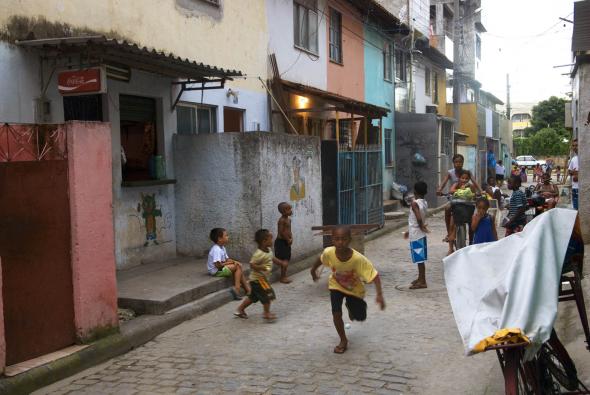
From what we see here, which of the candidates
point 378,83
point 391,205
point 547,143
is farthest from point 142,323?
point 547,143

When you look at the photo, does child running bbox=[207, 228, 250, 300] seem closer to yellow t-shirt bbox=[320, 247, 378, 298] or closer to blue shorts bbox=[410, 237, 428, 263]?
blue shorts bbox=[410, 237, 428, 263]

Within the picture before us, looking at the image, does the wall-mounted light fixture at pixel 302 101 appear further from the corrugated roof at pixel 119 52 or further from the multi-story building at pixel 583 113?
the multi-story building at pixel 583 113

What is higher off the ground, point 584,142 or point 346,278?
point 584,142

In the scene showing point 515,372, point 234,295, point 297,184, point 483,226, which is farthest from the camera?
point 297,184

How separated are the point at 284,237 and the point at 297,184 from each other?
1801mm

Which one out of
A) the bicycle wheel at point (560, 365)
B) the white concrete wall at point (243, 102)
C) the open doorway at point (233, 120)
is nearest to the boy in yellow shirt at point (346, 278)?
the bicycle wheel at point (560, 365)

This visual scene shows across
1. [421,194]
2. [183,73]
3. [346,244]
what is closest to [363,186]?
[421,194]

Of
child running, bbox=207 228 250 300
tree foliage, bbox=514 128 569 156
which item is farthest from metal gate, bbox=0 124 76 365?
tree foliage, bbox=514 128 569 156

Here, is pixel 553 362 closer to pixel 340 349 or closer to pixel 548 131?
pixel 340 349

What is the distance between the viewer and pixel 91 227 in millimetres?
5605

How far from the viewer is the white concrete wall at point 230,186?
364 inches

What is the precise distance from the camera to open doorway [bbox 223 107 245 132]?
460 inches

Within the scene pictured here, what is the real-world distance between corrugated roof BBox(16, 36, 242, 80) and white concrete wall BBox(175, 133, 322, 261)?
126 cm

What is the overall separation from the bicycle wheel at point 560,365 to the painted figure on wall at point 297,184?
262 inches
